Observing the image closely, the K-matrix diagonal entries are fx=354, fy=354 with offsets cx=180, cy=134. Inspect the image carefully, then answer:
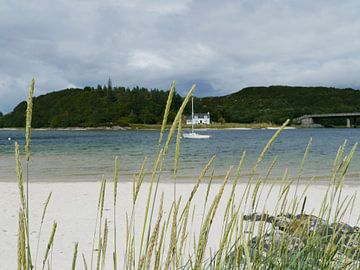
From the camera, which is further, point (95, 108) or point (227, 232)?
point (95, 108)

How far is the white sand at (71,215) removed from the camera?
578cm

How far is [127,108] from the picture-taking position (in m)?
151

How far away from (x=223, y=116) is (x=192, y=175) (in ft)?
436

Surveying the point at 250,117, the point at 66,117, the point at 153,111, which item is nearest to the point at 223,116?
the point at 250,117

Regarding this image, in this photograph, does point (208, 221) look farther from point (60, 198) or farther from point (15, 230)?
point (60, 198)

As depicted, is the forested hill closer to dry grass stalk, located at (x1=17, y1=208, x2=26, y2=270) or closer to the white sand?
the white sand

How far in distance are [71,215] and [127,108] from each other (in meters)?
145

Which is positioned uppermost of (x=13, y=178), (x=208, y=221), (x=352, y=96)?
(x=352, y=96)

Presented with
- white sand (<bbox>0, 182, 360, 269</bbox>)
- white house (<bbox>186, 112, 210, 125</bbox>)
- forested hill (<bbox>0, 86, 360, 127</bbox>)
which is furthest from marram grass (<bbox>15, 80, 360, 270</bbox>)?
white house (<bbox>186, 112, 210, 125</bbox>)

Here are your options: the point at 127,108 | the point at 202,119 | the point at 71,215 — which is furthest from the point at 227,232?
the point at 127,108

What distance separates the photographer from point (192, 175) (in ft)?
56.2

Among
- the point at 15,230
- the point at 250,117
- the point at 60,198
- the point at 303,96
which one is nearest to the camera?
the point at 15,230

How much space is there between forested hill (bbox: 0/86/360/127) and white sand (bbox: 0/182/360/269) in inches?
4848

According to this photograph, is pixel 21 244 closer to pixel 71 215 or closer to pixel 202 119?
pixel 71 215
